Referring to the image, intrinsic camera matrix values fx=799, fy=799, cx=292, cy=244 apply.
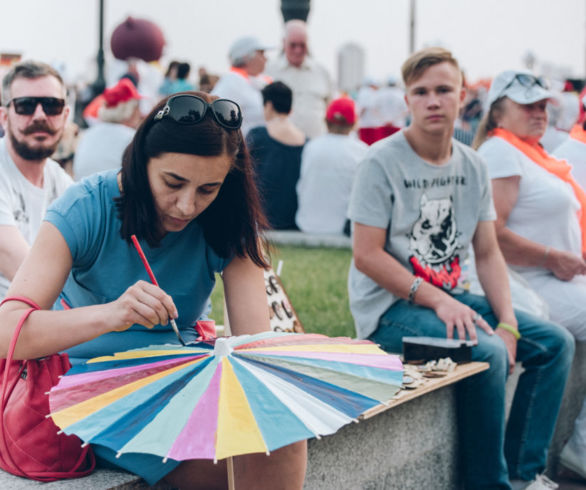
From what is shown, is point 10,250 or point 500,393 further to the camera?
point 500,393

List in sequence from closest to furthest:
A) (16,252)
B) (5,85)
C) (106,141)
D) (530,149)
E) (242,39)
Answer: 1. (16,252)
2. (5,85)
3. (530,149)
4. (106,141)
5. (242,39)

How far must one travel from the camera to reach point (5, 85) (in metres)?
3.56

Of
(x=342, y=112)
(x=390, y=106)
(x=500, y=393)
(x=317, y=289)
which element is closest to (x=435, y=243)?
(x=500, y=393)

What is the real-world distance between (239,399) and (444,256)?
2.22 metres

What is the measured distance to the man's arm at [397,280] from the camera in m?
3.45

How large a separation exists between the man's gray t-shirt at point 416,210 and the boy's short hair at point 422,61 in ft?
0.91

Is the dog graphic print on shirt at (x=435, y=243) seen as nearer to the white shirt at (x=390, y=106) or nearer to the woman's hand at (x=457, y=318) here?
the woman's hand at (x=457, y=318)

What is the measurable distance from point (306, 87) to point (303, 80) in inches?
4.1

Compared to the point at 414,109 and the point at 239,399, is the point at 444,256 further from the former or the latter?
the point at 239,399

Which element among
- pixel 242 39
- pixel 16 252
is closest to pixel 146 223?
pixel 16 252

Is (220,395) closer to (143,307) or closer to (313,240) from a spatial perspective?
(143,307)

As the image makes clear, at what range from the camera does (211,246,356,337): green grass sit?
17.2 feet

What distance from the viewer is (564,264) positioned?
13.9ft

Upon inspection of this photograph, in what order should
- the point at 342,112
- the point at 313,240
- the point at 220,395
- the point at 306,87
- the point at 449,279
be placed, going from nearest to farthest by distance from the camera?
the point at 220,395 < the point at 449,279 < the point at 342,112 < the point at 313,240 < the point at 306,87
